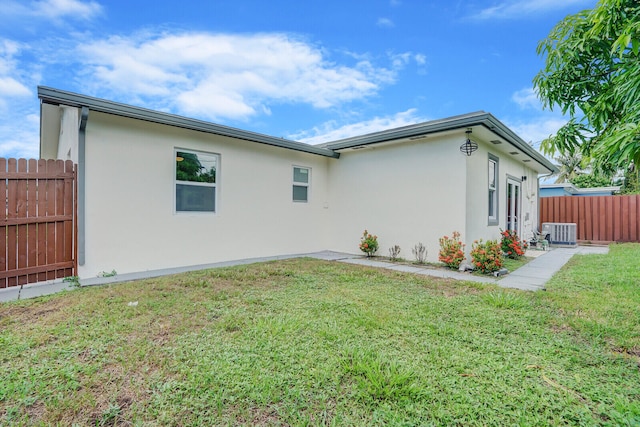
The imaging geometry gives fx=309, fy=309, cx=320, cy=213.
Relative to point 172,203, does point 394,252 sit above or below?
below

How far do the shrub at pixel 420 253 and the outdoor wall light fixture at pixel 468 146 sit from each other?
229cm

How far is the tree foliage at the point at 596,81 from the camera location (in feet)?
7.08

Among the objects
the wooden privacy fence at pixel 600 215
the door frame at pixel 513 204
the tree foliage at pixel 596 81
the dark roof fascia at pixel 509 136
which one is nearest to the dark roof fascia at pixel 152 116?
the dark roof fascia at pixel 509 136

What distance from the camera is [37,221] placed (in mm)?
4637

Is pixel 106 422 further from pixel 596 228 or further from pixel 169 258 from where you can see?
pixel 596 228

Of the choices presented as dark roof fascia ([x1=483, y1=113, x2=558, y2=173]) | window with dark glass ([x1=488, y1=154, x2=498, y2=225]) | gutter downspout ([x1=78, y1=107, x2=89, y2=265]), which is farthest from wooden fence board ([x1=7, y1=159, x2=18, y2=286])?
window with dark glass ([x1=488, y1=154, x2=498, y2=225])

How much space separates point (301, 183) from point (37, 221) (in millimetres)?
5512

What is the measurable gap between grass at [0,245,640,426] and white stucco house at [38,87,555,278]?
1.75 m

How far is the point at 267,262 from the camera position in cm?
684

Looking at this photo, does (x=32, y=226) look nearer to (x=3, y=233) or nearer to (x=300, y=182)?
(x=3, y=233)

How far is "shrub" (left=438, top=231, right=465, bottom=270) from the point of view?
6.45 metres

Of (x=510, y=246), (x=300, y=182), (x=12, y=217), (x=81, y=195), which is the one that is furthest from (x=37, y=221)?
(x=510, y=246)

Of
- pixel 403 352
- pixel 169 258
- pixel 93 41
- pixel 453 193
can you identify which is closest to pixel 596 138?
pixel 403 352

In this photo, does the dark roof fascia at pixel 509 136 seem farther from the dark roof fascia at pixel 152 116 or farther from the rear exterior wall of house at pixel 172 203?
the rear exterior wall of house at pixel 172 203
